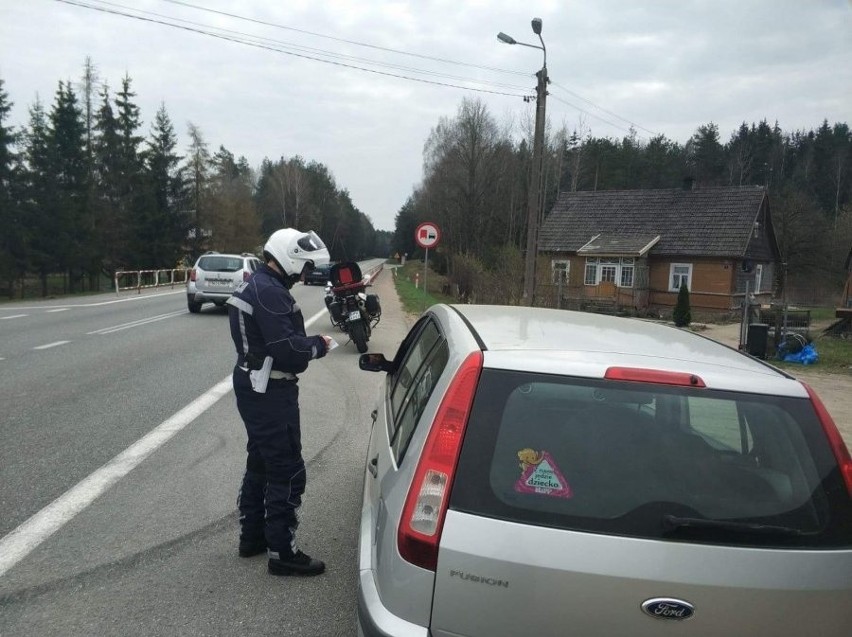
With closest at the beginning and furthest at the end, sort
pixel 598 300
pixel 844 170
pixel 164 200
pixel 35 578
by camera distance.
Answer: pixel 35 578 < pixel 598 300 < pixel 164 200 < pixel 844 170

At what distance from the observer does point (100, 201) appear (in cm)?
4200

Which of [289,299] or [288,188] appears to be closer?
[289,299]

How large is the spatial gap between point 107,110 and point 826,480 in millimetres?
52375

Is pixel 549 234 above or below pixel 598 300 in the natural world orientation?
above

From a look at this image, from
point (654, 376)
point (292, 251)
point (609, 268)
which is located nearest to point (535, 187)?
point (292, 251)

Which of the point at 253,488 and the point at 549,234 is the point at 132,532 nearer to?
the point at 253,488

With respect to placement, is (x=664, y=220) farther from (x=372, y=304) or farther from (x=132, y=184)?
(x=132, y=184)

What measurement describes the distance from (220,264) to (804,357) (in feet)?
49.1

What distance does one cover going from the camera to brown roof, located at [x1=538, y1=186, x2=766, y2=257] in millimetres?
33375

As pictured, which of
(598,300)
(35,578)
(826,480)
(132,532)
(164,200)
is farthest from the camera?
(164,200)

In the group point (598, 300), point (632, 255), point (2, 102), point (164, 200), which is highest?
point (2, 102)

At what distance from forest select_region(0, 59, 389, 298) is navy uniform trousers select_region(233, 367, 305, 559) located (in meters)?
36.9

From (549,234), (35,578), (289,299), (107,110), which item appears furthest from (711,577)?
(107,110)

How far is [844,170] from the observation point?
72.2 meters
